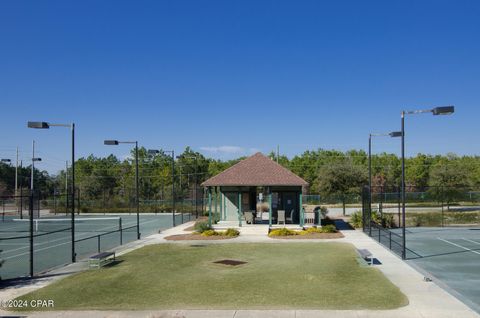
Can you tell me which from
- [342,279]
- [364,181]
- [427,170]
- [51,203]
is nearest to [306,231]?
[342,279]

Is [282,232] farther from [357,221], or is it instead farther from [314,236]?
[357,221]

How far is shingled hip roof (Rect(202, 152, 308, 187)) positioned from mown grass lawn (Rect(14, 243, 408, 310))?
1091 centimetres

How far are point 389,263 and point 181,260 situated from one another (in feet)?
31.6

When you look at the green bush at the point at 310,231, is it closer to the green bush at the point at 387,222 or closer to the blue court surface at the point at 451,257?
the blue court surface at the point at 451,257

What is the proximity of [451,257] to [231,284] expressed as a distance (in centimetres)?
1206

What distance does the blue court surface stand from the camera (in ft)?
48.9

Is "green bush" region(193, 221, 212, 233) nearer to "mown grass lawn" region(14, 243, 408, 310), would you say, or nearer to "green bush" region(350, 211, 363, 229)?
"mown grass lawn" region(14, 243, 408, 310)

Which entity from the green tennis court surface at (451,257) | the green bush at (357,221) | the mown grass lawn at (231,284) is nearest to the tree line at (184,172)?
the green bush at (357,221)

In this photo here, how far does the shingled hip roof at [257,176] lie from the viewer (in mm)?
32719

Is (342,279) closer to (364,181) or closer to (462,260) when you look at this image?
(462,260)

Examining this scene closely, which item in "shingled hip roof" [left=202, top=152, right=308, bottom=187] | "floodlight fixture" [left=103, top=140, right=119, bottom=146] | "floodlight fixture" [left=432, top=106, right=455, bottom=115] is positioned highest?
"floodlight fixture" [left=432, top=106, right=455, bottom=115]

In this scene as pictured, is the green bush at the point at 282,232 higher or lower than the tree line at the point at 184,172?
lower

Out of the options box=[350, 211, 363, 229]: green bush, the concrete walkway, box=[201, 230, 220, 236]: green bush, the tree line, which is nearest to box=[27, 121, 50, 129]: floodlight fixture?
the concrete walkway

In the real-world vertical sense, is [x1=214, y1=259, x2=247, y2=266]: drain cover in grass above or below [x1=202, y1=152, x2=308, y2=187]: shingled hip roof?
below
